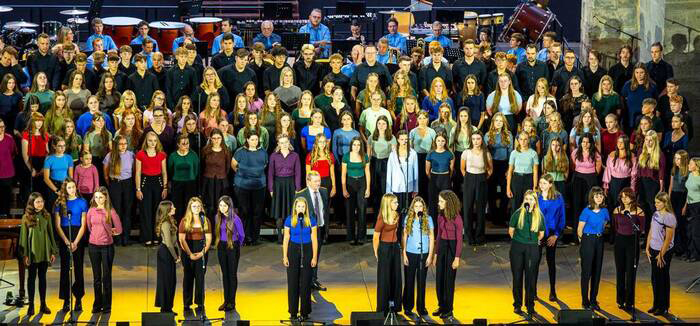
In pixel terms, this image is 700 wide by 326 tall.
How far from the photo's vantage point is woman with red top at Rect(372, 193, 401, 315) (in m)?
13.7

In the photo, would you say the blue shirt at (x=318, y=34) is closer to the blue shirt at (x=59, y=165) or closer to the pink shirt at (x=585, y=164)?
the pink shirt at (x=585, y=164)

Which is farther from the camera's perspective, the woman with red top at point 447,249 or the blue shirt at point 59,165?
the blue shirt at point 59,165

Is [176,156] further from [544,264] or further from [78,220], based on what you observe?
[544,264]

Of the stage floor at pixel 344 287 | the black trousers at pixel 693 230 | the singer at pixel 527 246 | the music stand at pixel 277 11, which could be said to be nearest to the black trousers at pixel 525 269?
the singer at pixel 527 246

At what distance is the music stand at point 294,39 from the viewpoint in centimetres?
2002

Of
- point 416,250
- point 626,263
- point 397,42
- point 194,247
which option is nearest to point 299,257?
point 194,247

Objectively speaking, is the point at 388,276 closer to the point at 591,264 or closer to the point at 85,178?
the point at 591,264

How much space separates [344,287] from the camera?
15.0 metres

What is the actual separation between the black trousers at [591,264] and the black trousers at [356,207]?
2772mm

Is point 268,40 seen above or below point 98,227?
above

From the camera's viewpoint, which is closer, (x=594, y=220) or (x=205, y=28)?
(x=594, y=220)

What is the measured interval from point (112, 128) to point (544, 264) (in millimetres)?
4988

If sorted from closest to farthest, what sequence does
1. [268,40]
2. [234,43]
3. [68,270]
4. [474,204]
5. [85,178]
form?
[68,270] → [85,178] → [474,204] → [234,43] → [268,40]

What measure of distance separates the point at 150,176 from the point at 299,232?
2.56m
